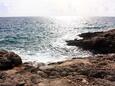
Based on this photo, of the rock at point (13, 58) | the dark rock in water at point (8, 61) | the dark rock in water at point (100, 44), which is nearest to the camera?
the dark rock in water at point (8, 61)

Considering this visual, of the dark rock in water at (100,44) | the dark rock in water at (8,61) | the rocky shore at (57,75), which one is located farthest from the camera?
the dark rock in water at (100,44)

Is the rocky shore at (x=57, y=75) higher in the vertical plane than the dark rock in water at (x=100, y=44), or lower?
higher

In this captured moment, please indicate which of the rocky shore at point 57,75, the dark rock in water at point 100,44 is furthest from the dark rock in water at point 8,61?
the dark rock in water at point 100,44

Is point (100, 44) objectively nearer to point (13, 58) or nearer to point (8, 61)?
point (13, 58)

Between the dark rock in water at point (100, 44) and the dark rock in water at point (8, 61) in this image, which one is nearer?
the dark rock in water at point (8, 61)

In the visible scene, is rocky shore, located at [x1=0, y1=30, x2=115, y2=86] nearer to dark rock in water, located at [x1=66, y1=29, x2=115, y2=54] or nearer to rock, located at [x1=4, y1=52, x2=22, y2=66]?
rock, located at [x1=4, y1=52, x2=22, y2=66]

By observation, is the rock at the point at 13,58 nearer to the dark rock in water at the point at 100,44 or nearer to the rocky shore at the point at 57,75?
the rocky shore at the point at 57,75

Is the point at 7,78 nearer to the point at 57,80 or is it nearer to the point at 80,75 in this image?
the point at 57,80

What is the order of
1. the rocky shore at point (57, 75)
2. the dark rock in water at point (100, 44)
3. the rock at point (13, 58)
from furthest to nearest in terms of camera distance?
the dark rock in water at point (100, 44)
the rock at point (13, 58)
the rocky shore at point (57, 75)

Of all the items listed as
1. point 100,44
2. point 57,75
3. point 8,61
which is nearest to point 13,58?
point 8,61

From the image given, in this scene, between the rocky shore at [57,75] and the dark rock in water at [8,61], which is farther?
the dark rock in water at [8,61]

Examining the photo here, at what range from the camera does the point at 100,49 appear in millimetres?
45250

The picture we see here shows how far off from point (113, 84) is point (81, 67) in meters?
5.29

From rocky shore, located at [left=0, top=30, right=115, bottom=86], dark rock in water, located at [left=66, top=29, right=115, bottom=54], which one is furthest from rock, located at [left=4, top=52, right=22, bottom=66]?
dark rock in water, located at [left=66, top=29, right=115, bottom=54]
